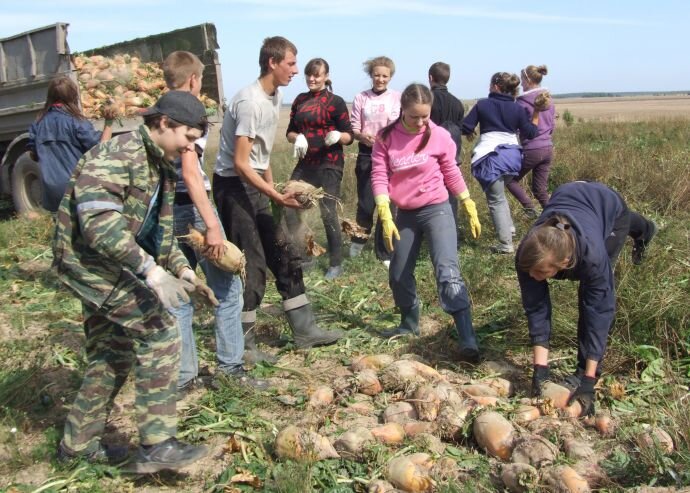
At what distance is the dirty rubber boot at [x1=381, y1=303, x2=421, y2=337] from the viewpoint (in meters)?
4.58

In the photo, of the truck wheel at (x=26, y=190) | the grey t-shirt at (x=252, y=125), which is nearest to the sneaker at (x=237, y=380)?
the grey t-shirt at (x=252, y=125)

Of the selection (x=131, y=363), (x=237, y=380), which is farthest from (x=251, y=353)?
(x=131, y=363)

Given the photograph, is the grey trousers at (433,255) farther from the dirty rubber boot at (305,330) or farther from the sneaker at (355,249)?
the sneaker at (355,249)

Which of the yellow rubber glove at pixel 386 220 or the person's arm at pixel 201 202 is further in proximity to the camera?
the yellow rubber glove at pixel 386 220

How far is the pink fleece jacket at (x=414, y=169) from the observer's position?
428 centimetres

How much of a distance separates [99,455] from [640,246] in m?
3.50

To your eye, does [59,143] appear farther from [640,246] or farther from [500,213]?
[640,246]

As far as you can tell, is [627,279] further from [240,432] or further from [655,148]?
[655,148]

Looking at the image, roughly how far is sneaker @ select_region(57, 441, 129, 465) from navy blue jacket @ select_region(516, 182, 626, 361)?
7.13 ft

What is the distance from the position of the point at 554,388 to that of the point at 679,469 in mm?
802

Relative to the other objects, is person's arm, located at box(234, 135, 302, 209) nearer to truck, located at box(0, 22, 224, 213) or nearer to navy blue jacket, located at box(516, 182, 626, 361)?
navy blue jacket, located at box(516, 182, 626, 361)

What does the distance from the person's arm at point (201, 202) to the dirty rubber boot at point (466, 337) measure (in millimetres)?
1529

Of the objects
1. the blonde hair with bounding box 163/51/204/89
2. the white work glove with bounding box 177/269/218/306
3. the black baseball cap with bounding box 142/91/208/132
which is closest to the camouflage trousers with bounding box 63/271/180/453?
the white work glove with bounding box 177/269/218/306

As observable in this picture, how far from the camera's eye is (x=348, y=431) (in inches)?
121
